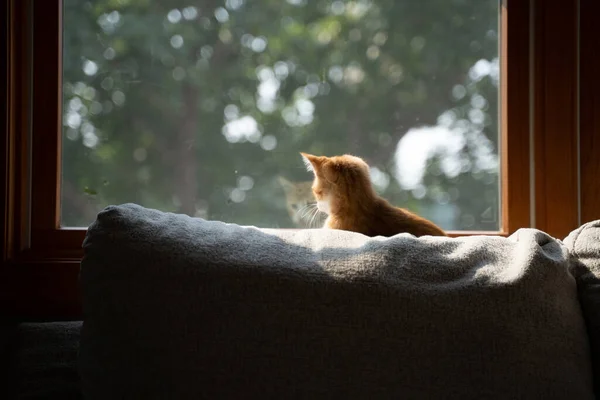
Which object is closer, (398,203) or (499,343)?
(499,343)

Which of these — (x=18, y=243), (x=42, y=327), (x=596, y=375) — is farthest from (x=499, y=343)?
(x=18, y=243)

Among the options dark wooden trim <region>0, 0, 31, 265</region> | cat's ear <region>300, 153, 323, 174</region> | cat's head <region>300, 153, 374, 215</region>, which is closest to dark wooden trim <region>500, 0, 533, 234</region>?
cat's head <region>300, 153, 374, 215</region>

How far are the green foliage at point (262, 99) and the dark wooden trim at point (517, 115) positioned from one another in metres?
0.05

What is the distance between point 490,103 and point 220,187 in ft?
2.22

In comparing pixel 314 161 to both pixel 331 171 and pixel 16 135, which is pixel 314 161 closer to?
pixel 331 171

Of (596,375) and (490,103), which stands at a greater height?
(490,103)

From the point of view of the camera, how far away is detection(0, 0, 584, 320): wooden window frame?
4.17 ft

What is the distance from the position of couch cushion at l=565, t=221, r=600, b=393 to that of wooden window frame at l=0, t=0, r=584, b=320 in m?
0.32

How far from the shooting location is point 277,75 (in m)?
1.41

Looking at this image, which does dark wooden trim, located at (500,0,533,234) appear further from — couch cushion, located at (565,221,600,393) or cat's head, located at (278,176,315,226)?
cat's head, located at (278,176,315,226)

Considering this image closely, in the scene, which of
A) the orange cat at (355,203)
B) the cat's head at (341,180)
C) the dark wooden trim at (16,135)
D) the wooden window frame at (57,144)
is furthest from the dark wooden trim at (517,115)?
the dark wooden trim at (16,135)

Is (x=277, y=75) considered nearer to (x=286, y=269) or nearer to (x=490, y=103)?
(x=490, y=103)

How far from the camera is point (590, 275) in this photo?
98 centimetres

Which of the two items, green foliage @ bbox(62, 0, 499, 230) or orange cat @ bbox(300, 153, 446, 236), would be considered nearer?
orange cat @ bbox(300, 153, 446, 236)
